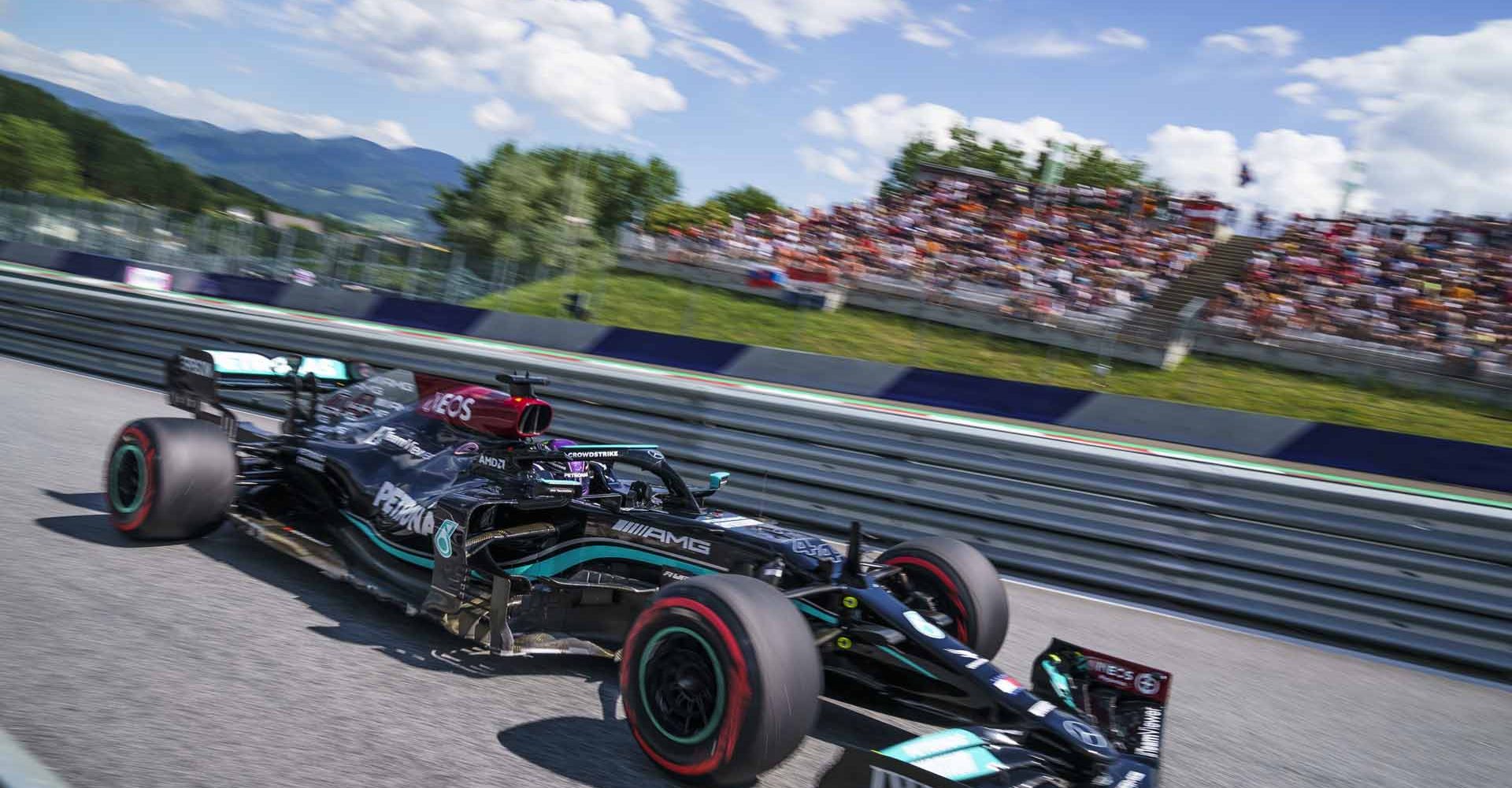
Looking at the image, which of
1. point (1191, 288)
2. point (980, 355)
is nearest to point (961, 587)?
point (980, 355)

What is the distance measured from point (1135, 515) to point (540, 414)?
14.1ft

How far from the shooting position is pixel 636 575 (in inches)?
180

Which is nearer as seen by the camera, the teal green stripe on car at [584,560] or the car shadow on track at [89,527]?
the teal green stripe on car at [584,560]

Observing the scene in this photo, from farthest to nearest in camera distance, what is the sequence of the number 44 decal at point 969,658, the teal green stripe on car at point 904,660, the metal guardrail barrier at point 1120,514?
1. the metal guardrail barrier at point 1120,514
2. the teal green stripe on car at point 904,660
3. the number 44 decal at point 969,658

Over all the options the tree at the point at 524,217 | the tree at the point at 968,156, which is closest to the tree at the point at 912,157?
the tree at the point at 968,156

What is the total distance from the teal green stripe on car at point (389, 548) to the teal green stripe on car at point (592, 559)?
439mm

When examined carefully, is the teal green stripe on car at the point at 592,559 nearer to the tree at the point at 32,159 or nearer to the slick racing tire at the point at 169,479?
the slick racing tire at the point at 169,479

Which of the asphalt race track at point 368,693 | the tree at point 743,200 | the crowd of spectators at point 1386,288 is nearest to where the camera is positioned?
the asphalt race track at point 368,693

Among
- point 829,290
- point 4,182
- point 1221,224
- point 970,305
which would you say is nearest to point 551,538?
point 970,305

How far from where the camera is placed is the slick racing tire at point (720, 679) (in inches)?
129

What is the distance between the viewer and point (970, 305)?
62.8 ft

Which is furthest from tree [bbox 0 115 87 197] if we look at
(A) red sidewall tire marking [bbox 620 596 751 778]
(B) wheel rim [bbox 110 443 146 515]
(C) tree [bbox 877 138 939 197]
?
(A) red sidewall tire marking [bbox 620 596 751 778]

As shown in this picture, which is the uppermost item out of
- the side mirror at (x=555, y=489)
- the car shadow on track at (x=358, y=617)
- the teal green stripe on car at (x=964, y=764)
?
the side mirror at (x=555, y=489)

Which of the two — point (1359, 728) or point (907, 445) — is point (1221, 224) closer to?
point (907, 445)
